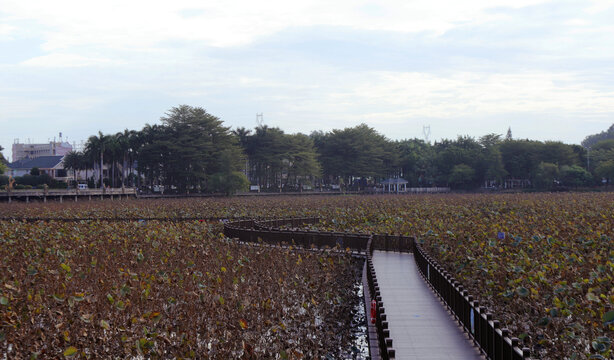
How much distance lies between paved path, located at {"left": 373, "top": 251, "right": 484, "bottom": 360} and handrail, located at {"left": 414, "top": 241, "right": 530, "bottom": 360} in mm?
243

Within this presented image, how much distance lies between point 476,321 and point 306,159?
313ft

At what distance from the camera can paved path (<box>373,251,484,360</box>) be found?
40.0 feet

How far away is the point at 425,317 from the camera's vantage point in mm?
15141

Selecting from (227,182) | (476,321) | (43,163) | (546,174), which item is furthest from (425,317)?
(43,163)

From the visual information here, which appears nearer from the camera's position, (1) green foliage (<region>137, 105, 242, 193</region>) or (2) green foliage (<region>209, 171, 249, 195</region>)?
(2) green foliage (<region>209, 171, 249, 195</region>)

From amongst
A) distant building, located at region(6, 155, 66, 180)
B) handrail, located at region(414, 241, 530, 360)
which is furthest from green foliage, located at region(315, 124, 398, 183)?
handrail, located at region(414, 241, 530, 360)

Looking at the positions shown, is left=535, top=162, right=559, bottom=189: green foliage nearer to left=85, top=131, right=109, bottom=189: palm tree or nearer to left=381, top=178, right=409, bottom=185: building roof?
left=381, top=178, right=409, bottom=185: building roof

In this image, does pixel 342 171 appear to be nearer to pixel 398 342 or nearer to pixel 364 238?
pixel 364 238

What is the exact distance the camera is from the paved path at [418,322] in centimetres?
1218

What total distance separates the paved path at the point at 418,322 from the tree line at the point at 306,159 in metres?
69.9

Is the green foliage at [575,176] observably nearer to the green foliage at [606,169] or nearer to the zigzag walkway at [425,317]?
the green foliage at [606,169]

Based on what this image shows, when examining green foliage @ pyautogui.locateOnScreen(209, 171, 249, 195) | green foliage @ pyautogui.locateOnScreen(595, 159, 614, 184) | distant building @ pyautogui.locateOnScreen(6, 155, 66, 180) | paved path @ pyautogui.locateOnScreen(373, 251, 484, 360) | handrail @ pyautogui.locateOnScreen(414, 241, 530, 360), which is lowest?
paved path @ pyautogui.locateOnScreen(373, 251, 484, 360)

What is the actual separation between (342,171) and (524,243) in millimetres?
94022

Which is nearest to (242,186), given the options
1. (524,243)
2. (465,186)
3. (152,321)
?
(465,186)
